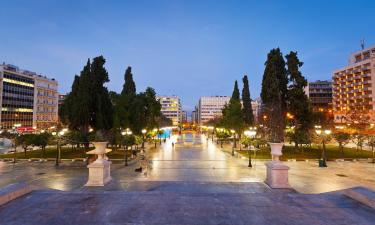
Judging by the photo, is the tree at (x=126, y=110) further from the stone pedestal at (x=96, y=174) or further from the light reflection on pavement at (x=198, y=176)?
the stone pedestal at (x=96, y=174)

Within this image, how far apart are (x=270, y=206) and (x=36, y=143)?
32066mm

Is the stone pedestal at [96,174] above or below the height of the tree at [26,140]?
below

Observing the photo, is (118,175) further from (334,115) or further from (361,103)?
(334,115)

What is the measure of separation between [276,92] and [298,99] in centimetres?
356

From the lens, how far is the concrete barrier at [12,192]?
931 cm

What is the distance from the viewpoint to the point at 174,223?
7.52 m

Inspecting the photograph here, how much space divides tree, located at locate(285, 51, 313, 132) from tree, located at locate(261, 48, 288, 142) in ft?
3.27

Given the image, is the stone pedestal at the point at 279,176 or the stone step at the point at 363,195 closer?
the stone step at the point at 363,195

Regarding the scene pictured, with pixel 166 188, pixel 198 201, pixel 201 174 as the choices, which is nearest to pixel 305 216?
pixel 198 201

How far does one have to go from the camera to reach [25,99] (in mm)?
95000

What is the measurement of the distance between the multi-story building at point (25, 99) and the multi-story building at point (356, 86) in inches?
4461

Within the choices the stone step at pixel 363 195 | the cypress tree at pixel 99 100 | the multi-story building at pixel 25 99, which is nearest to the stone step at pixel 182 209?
the stone step at pixel 363 195

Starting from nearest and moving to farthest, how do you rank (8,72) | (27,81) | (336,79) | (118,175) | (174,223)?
(174,223), (118,175), (8,72), (27,81), (336,79)

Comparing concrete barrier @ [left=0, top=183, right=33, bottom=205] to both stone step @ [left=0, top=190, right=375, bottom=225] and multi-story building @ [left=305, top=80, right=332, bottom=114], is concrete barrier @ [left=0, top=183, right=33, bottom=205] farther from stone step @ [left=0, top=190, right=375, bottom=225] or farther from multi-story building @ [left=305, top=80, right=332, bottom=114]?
multi-story building @ [left=305, top=80, right=332, bottom=114]
